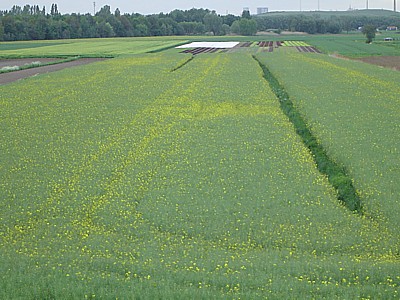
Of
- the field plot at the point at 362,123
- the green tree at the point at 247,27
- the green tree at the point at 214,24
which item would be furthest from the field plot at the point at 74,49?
the green tree at the point at 214,24

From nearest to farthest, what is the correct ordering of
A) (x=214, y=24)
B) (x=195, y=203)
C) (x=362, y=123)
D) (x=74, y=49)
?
(x=195, y=203) → (x=362, y=123) → (x=74, y=49) → (x=214, y=24)

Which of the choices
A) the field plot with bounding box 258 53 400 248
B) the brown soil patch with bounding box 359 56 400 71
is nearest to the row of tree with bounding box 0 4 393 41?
the brown soil patch with bounding box 359 56 400 71

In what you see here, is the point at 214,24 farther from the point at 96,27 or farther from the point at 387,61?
the point at 387,61

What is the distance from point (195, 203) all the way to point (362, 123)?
12629 millimetres

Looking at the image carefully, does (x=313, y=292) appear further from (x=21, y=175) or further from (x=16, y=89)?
(x=16, y=89)

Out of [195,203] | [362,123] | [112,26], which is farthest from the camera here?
[112,26]

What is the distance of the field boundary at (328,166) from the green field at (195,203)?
0.28m

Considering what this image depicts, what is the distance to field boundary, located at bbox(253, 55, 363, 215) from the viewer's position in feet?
53.8

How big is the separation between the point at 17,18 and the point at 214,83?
105m

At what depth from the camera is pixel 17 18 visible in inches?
5330

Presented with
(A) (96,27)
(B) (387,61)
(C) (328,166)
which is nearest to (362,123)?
(C) (328,166)

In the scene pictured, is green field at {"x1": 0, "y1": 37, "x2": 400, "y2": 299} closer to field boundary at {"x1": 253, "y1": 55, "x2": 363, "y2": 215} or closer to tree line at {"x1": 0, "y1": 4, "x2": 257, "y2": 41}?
field boundary at {"x1": 253, "y1": 55, "x2": 363, "y2": 215}

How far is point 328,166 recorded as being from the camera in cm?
1997

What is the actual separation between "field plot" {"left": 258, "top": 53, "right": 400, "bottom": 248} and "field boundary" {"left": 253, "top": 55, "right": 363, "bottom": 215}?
24 cm
